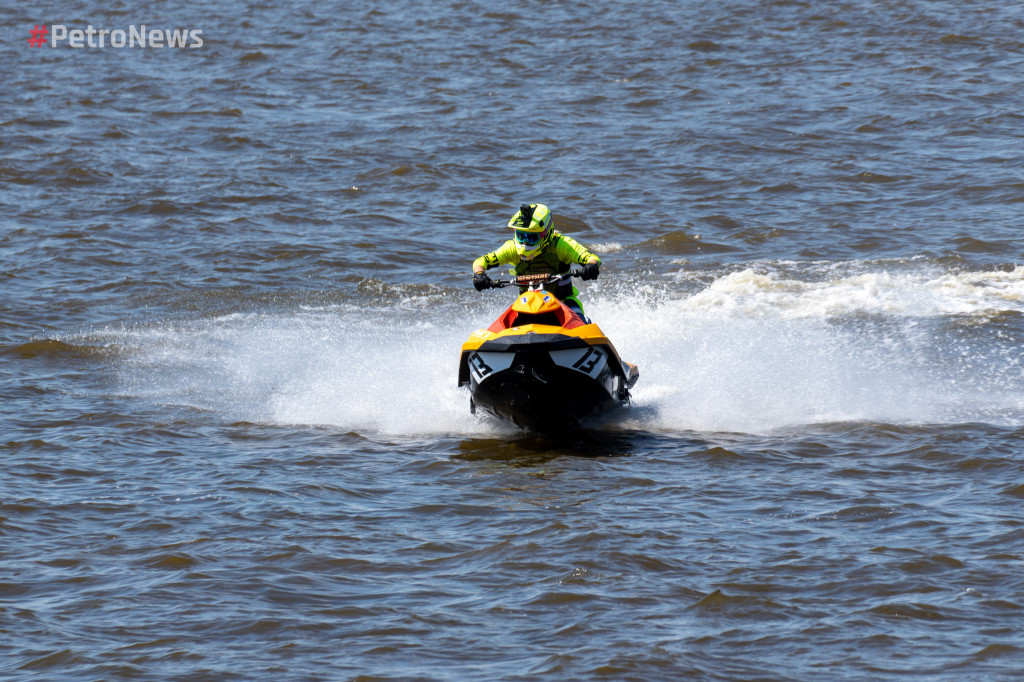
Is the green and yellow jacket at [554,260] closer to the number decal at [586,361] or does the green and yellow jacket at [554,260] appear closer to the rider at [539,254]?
the rider at [539,254]

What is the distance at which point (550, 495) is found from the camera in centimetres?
991

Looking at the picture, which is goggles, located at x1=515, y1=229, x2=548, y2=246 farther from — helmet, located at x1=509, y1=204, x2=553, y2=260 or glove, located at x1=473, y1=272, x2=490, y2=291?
glove, located at x1=473, y1=272, x2=490, y2=291

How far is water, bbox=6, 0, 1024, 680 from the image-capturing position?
764cm

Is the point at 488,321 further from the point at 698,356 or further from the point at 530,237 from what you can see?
the point at 530,237

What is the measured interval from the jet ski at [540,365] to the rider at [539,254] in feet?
0.82

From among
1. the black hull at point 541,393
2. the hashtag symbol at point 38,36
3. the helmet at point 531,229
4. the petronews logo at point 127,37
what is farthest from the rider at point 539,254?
the hashtag symbol at point 38,36

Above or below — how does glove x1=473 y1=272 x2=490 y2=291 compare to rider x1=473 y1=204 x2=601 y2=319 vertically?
below

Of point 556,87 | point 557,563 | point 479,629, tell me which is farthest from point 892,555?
point 556,87

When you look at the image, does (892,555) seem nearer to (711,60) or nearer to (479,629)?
(479,629)

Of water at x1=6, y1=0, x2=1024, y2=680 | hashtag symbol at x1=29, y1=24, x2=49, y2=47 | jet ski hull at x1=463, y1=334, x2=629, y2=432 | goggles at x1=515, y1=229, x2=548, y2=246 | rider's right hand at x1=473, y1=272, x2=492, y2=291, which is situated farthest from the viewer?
hashtag symbol at x1=29, y1=24, x2=49, y2=47

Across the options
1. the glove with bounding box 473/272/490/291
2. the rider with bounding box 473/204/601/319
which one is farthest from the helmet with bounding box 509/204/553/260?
the glove with bounding box 473/272/490/291

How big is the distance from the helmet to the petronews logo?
2332 centimetres

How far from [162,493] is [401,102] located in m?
17.8

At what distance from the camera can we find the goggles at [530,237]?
37.9 feet
